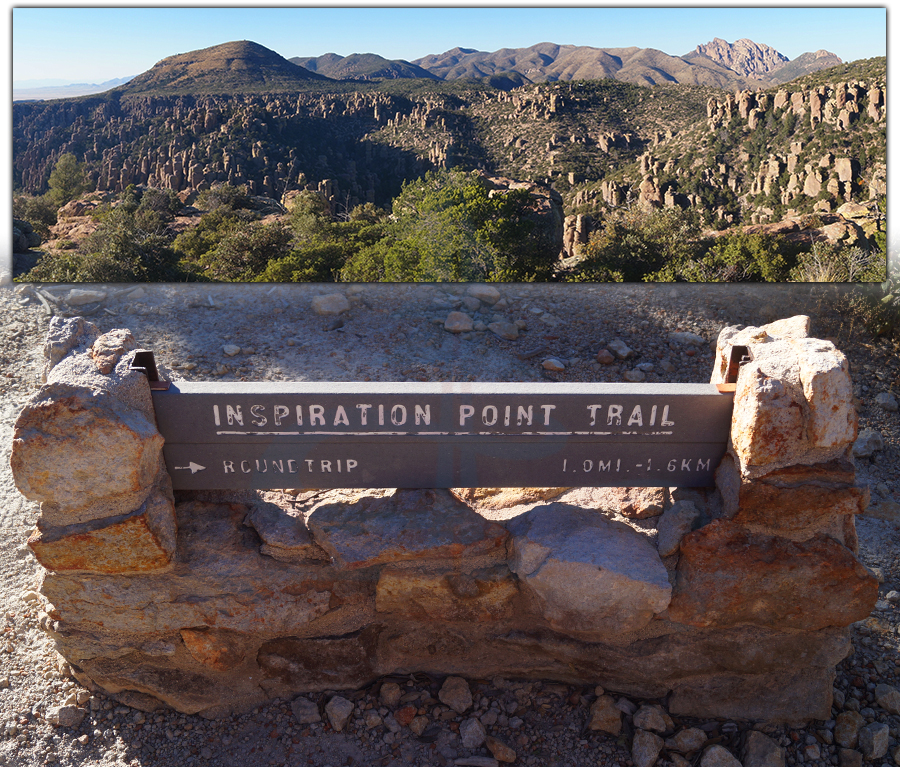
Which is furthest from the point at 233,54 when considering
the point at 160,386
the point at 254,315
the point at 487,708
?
the point at 487,708

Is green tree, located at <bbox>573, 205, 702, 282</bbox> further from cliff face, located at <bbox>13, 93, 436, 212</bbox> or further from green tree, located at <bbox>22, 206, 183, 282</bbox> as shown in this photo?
green tree, located at <bbox>22, 206, 183, 282</bbox>

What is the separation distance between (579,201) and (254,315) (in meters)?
14.8

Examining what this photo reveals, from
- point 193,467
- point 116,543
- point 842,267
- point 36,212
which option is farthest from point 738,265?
point 36,212

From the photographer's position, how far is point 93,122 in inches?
615

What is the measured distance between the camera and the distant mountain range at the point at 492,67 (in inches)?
491

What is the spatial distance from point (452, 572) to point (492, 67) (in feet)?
45.5

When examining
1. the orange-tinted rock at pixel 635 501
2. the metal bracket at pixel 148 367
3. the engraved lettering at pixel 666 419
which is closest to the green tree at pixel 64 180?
the metal bracket at pixel 148 367

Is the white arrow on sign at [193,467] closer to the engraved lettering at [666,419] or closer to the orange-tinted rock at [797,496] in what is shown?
the engraved lettering at [666,419]

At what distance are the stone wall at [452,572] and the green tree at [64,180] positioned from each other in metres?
13.1

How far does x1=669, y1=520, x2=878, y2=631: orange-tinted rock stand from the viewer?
3.15 metres

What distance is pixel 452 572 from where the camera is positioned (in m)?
3.32

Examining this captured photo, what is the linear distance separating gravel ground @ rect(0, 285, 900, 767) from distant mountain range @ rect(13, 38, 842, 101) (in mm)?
5729

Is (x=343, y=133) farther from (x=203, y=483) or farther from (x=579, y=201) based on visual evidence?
(x=203, y=483)

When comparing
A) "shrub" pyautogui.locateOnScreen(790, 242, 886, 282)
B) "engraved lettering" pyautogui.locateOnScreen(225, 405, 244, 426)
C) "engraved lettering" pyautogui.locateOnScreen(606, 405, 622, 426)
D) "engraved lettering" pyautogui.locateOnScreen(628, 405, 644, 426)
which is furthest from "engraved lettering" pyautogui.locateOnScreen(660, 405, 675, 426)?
"shrub" pyautogui.locateOnScreen(790, 242, 886, 282)
